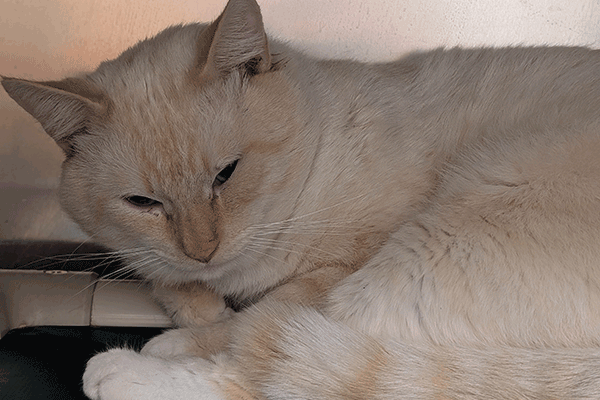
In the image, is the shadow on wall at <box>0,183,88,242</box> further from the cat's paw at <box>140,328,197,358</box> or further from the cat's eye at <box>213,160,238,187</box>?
the cat's eye at <box>213,160,238,187</box>

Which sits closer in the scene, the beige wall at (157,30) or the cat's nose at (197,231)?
the cat's nose at (197,231)

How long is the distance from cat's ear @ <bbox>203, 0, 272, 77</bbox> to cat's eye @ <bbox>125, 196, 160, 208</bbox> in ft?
1.27

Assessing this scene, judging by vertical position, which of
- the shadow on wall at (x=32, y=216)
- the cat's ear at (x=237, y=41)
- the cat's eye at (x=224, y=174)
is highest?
the cat's ear at (x=237, y=41)

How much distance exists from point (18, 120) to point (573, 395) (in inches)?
92.0

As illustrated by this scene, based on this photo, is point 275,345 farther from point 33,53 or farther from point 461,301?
point 33,53

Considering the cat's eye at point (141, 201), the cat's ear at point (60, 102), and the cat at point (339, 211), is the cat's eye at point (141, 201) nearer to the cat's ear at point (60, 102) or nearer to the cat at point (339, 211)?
the cat at point (339, 211)

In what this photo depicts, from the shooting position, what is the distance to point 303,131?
1.74 m

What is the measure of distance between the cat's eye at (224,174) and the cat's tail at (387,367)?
0.41m

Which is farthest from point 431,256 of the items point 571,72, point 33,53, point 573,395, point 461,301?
point 33,53

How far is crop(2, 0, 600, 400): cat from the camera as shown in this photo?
1354mm

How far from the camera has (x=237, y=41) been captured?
1.54m

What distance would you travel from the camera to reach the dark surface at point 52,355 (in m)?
1.57

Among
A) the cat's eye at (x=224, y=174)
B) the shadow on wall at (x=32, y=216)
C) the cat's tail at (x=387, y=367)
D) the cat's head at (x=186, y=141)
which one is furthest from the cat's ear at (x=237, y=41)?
the shadow on wall at (x=32, y=216)

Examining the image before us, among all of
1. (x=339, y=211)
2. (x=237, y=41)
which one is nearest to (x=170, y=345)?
(x=339, y=211)
